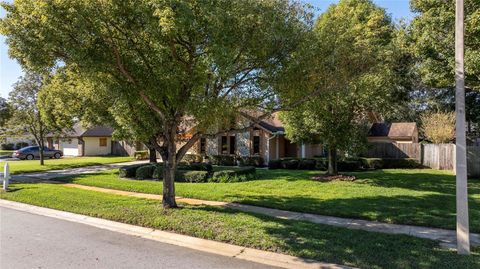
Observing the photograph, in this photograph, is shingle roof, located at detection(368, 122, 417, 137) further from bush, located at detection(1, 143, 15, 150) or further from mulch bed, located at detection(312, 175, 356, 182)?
bush, located at detection(1, 143, 15, 150)

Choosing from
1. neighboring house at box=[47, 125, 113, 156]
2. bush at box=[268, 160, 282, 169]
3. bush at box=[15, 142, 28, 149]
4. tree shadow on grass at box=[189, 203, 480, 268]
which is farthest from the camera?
bush at box=[15, 142, 28, 149]

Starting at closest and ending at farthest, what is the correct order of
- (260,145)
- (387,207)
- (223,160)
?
1. (387,207)
2. (223,160)
3. (260,145)

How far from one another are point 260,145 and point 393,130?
13.9 meters

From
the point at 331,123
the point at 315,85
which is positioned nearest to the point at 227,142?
the point at 331,123

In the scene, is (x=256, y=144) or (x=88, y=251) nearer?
(x=88, y=251)

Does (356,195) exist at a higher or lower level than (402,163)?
lower

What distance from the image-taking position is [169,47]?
30.3 ft

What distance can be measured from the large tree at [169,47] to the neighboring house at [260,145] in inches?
671

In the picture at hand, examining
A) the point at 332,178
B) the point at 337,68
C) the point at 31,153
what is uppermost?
the point at 337,68

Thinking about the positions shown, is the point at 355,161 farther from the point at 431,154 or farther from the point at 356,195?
the point at 356,195

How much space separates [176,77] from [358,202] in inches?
285

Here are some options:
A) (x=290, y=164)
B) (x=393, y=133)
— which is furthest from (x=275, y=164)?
(x=393, y=133)

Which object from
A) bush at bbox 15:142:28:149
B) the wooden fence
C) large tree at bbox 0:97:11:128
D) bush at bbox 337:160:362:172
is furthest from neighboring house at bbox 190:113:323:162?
bush at bbox 15:142:28:149

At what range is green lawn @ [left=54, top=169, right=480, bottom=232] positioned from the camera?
33.7ft
